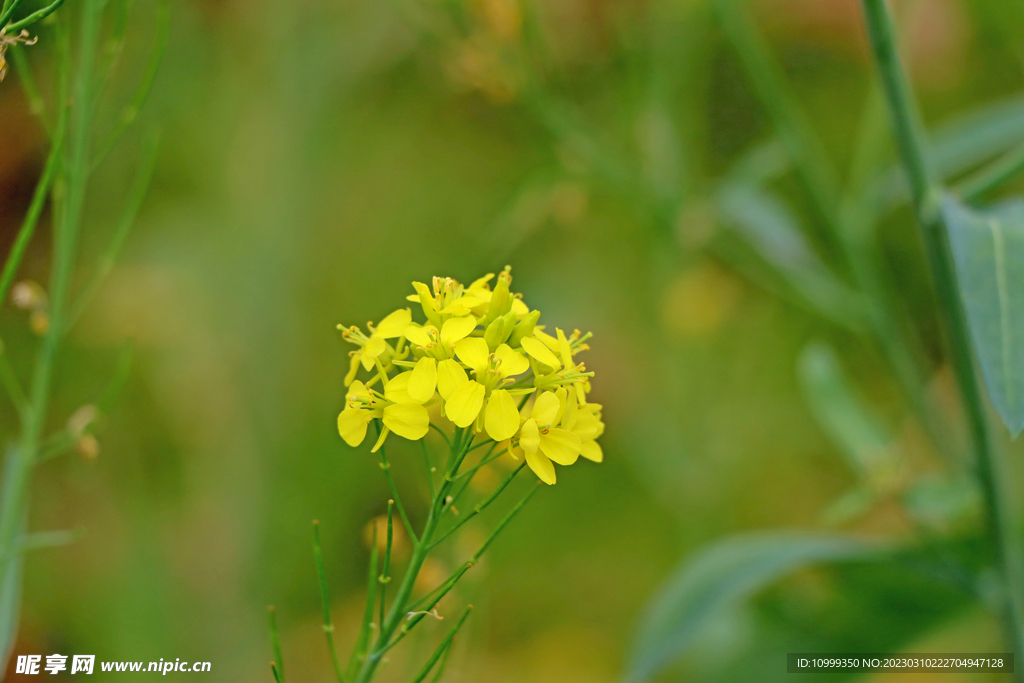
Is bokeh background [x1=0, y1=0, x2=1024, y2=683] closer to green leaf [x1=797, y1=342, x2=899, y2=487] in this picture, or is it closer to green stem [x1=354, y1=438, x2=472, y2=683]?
green leaf [x1=797, y1=342, x2=899, y2=487]

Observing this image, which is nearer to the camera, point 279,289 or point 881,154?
point 881,154

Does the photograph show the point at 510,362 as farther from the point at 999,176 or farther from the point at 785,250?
the point at 785,250

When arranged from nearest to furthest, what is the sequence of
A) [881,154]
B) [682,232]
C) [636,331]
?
[682,232], [881,154], [636,331]

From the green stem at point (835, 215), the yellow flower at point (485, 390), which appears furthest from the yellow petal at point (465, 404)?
the green stem at point (835, 215)

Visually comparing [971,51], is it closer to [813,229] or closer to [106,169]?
[813,229]

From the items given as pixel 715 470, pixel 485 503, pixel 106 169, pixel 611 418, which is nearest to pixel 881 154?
pixel 715 470

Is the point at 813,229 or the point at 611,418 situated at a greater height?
the point at 813,229

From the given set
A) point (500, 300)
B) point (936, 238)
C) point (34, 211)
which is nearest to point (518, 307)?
point (500, 300)
